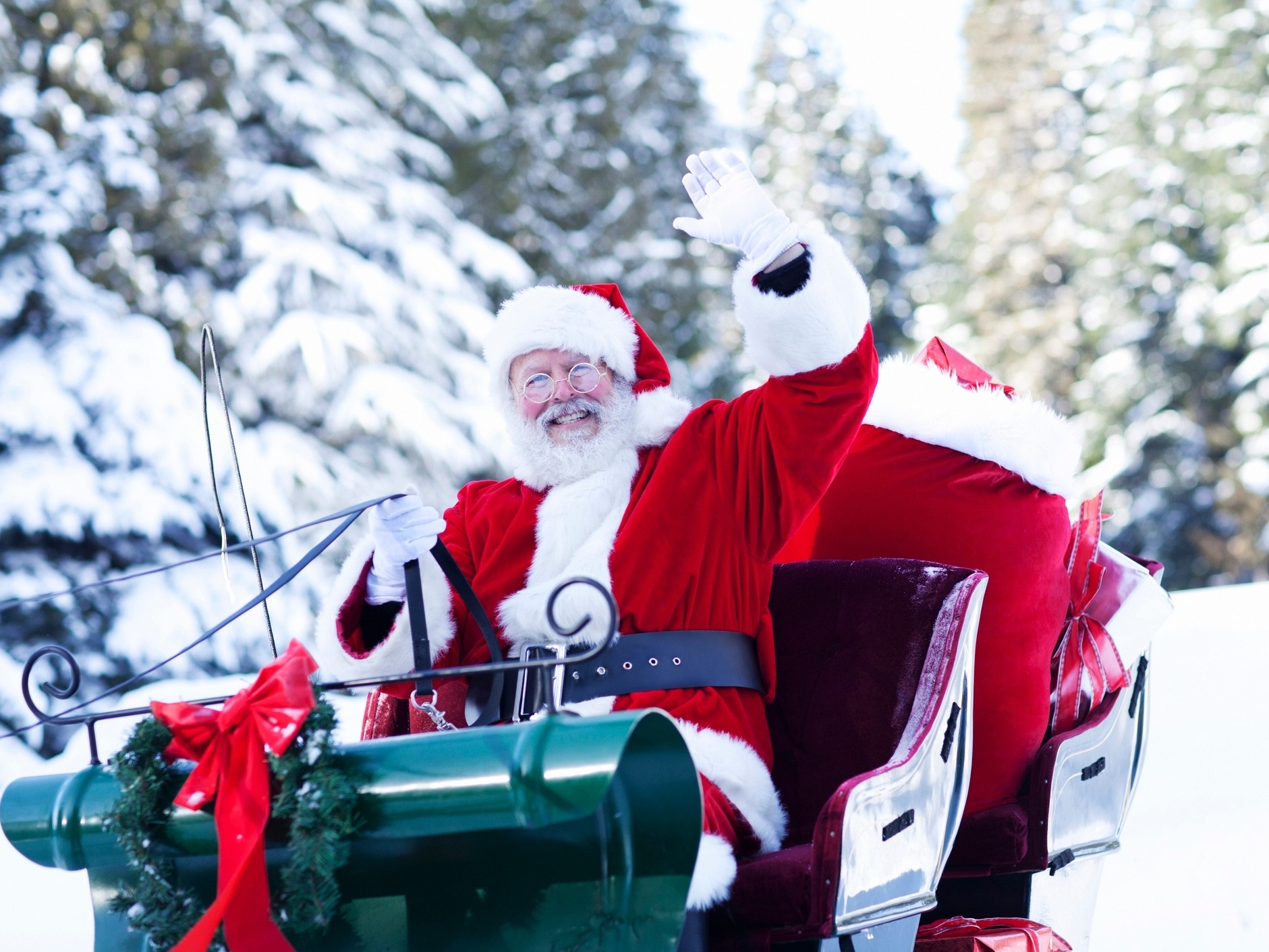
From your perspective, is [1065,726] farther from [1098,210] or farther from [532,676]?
[1098,210]

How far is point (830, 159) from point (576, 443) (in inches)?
859

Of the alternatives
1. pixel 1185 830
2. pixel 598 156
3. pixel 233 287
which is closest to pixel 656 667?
pixel 1185 830

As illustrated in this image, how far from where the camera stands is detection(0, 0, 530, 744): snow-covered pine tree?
8.90 metres

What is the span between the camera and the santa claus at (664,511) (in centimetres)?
254

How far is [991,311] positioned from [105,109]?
14.7m

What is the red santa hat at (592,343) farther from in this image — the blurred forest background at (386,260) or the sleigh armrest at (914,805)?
the blurred forest background at (386,260)

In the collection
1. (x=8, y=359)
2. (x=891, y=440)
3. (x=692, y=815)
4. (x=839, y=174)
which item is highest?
(x=839, y=174)

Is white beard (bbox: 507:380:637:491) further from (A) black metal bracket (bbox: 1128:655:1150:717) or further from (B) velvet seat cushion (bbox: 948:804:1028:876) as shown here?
(A) black metal bracket (bbox: 1128:655:1150:717)

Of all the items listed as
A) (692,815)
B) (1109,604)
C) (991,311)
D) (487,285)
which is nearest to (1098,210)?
(991,311)

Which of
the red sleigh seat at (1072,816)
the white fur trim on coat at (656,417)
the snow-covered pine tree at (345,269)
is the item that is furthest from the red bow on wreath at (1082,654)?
the snow-covered pine tree at (345,269)

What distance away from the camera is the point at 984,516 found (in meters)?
2.98

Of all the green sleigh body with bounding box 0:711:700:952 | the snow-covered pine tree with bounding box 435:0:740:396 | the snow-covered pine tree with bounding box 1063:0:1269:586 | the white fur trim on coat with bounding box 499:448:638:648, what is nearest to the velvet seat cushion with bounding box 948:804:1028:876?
the white fur trim on coat with bounding box 499:448:638:648

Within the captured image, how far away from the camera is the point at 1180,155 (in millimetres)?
15227

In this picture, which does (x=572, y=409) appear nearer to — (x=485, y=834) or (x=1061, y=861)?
(x=485, y=834)
